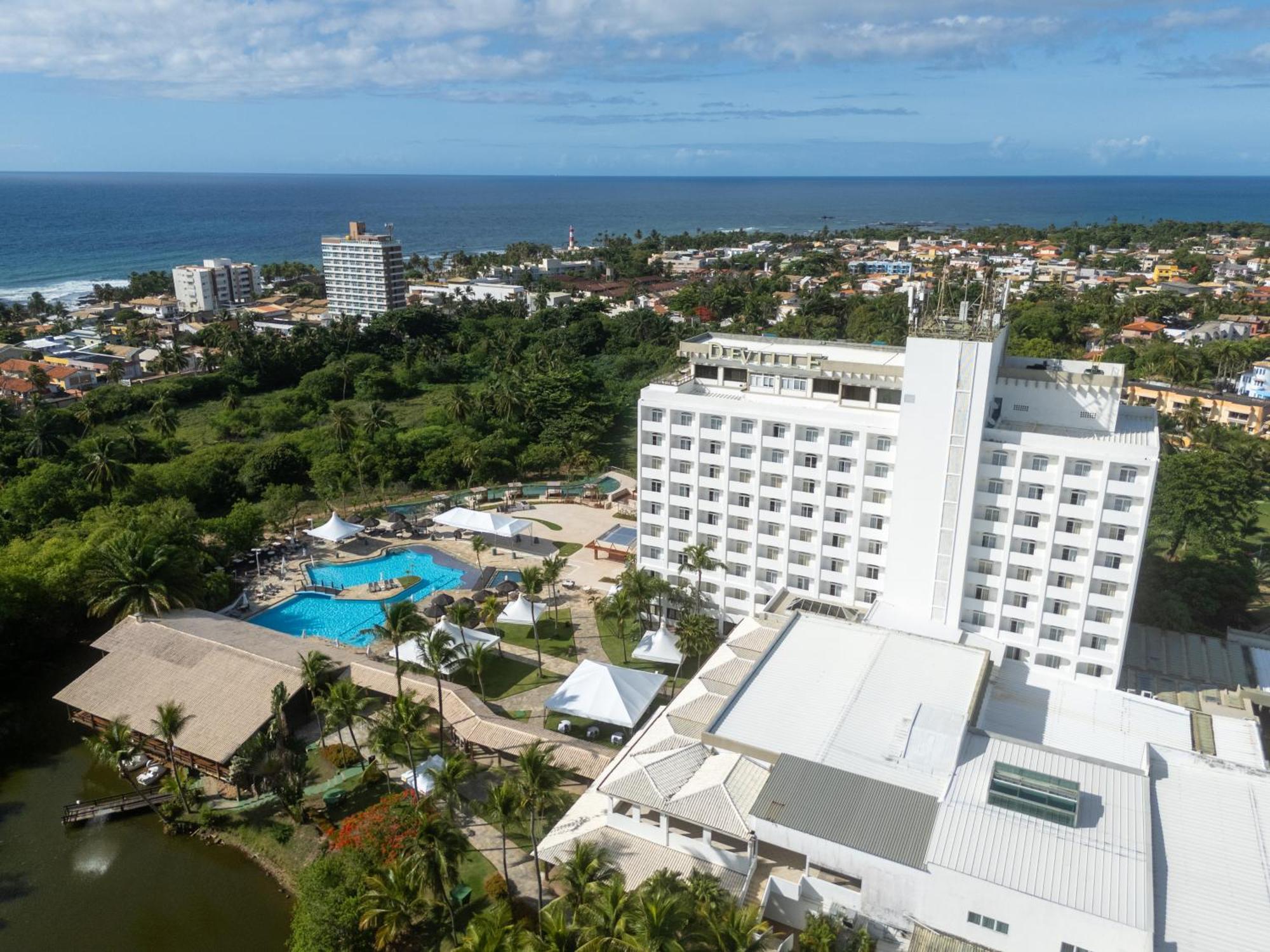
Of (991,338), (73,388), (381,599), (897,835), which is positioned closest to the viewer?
(897,835)

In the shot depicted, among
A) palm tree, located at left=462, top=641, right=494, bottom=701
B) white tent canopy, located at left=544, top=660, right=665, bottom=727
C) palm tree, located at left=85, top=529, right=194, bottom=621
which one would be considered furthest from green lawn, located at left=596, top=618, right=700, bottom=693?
palm tree, located at left=85, top=529, right=194, bottom=621

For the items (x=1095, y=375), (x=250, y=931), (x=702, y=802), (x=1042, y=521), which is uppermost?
(x=1095, y=375)

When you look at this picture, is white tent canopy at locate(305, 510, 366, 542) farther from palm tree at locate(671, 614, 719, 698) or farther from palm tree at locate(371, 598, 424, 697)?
palm tree at locate(671, 614, 719, 698)

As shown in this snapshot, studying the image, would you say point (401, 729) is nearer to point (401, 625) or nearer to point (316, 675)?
point (401, 625)

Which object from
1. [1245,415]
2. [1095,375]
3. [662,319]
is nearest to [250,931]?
[1095,375]

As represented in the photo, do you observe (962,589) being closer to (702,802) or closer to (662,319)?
(702,802)

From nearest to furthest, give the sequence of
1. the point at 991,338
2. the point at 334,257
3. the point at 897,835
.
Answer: the point at 897,835
the point at 991,338
the point at 334,257

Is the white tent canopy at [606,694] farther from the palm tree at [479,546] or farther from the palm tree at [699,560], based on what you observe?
the palm tree at [479,546]

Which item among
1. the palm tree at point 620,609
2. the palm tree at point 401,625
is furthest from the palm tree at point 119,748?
the palm tree at point 620,609
